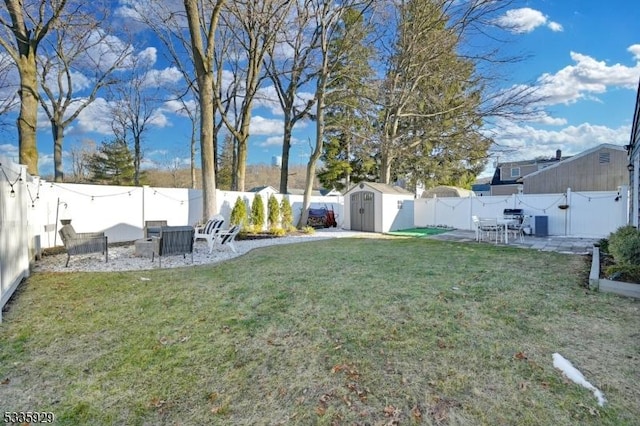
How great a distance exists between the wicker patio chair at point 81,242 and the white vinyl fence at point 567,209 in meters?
14.1

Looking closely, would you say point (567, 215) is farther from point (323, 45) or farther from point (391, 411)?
point (391, 411)

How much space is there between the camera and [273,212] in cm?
1385

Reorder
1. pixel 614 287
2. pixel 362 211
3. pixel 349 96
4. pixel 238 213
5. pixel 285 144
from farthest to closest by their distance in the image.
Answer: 1. pixel 285 144
2. pixel 362 211
3. pixel 349 96
4. pixel 238 213
5. pixel 614 287

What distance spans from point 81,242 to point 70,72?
14.8m

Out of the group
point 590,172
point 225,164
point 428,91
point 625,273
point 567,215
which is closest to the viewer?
point 625,273

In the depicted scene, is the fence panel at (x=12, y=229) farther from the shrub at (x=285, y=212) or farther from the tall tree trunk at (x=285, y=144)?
the tall tree trunk at (x=285, y=144)

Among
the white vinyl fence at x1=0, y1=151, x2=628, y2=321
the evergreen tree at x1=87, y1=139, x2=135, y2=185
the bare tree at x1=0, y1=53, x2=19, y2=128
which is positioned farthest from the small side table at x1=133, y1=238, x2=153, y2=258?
the evergreen tree at x1=87, y1=139, x2=135, y2=185

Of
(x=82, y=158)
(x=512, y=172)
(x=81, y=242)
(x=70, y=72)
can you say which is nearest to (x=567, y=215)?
(x=81, y=242)

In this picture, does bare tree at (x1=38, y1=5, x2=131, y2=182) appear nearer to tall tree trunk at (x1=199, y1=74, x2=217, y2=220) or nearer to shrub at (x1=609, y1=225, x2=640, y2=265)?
tall tree trunk at (x1=199, y1=74, x2=217, y2=220)

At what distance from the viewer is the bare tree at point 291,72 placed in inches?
580

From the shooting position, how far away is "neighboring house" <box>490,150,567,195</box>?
27344mm

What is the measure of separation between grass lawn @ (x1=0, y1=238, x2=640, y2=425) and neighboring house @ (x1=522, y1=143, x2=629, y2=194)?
16.5 m

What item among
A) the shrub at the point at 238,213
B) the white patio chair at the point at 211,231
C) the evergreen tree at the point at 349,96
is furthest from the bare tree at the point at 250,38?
the white patio chair at the point at 211,231

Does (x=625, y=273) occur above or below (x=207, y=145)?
below
